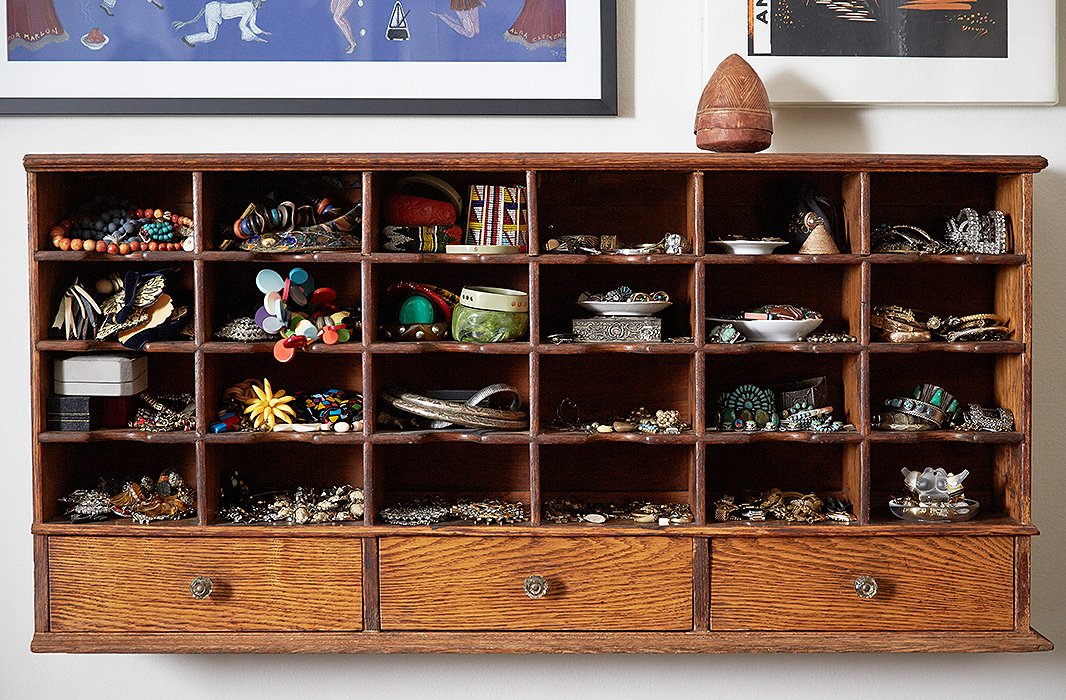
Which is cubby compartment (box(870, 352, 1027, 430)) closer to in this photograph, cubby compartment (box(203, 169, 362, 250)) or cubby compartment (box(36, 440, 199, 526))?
cubby compartment (box(203, 169, 362, 250))

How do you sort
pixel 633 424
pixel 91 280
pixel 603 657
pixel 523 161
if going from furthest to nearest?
1. pixel 603 657
2. pixel 91 280
3. pixel 633 424
4. pixel 523 161

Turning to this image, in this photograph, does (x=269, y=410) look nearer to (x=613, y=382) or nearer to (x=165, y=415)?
(x=165, y=415)

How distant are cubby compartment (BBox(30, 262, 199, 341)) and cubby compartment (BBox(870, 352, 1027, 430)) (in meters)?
1.70

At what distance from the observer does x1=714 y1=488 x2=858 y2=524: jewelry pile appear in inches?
84.0

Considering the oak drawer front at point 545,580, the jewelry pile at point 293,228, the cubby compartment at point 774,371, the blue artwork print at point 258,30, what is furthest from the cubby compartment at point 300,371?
the cubby compartment at point 774,371

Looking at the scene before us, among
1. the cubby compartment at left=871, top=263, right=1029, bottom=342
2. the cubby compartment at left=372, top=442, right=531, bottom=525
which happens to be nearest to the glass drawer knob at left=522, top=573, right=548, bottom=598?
the cubby compartment at left=372, top=442, right=531, bottom=525

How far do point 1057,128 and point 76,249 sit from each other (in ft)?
8.04

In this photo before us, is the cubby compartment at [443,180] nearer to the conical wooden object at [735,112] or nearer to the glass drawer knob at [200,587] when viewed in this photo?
the conical wooden object at [735,112]

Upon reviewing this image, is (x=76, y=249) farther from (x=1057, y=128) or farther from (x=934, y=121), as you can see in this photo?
(x=1057, y=128)

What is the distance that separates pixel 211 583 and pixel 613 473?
102 centimetres

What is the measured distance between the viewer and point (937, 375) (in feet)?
7.63

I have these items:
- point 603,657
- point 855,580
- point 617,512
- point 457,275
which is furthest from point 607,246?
point 603,657

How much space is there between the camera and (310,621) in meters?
2.11

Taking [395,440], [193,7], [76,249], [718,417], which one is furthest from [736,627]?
[193,7]
